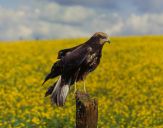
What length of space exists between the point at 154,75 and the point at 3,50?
967 centimetres

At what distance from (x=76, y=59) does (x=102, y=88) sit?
11088 millimetres

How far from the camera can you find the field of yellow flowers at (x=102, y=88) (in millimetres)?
13992

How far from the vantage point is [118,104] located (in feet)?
55.6

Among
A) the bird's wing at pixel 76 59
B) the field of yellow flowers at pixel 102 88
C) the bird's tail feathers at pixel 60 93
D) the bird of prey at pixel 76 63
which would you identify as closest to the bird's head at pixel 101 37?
the bird of prey at pixel 76 63

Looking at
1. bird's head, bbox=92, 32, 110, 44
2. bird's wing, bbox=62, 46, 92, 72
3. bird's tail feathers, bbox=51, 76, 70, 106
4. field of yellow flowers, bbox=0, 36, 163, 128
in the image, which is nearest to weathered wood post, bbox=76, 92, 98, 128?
bird's tail feathers, bbox=51, 76, 70, 106

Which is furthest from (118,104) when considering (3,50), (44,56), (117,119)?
(3,50)

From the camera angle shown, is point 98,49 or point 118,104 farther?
point 118,104

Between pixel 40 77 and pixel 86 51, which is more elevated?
pixel 86 51

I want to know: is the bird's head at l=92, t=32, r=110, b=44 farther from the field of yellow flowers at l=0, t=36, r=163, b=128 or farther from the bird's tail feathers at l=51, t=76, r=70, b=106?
the field of yellow flowers at l=0, t=36, r=163, b=128

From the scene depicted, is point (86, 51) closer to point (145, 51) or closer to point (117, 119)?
point (117, 119)

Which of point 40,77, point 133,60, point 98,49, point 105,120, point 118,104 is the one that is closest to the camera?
point 98,49

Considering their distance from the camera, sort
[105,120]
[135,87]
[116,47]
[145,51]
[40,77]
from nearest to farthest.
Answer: [105,120] < [135,87] < [40,77] < [145,51] < [116,47]

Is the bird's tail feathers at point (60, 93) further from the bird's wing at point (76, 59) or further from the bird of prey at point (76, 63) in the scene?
the bird's wing at point (76, 59)

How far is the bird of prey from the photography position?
8258mm
